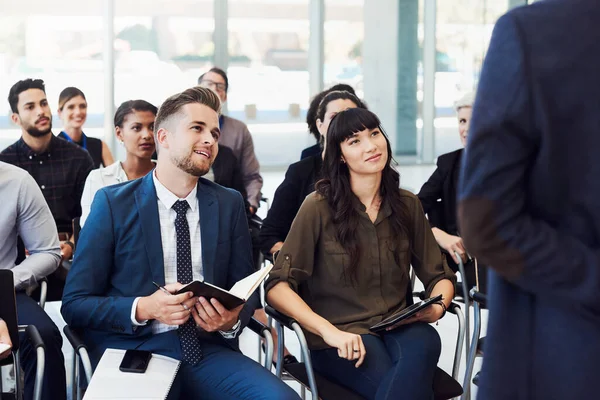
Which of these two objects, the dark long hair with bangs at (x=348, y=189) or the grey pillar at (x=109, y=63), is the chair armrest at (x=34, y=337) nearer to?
the dark long hair with bangs at (x=348, y=189)

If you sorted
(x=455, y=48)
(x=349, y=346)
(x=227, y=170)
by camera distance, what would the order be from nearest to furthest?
(x=349, y=346), (x=227, y=170), (x=455, y=48)

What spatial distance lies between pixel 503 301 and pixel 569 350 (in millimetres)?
97

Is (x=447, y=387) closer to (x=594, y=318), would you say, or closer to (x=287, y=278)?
(x=287, y=278)

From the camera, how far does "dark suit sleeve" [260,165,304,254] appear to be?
3.85 metres

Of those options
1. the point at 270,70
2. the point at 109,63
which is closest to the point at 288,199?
the point at 109,63

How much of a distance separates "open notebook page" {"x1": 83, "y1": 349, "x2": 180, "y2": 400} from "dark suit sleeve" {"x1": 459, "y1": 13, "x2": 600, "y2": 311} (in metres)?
1.45

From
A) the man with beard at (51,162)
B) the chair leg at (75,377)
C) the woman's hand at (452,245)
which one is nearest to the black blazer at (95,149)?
the man with beard at (51,162)

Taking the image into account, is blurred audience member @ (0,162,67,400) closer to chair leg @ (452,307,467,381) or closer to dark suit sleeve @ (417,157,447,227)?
chair leg @ (452,307,467,381)

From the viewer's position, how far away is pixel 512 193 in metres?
1.02

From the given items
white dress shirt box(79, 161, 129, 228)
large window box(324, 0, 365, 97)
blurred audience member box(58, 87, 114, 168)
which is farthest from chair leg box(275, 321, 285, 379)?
large window box(324, 0, 365, 97)

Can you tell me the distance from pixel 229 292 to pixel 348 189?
830mm

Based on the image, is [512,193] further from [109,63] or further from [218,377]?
[109,63]

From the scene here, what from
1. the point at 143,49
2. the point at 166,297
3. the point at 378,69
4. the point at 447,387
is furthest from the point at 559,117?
the point at 378,69

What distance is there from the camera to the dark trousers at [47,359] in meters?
2.96
